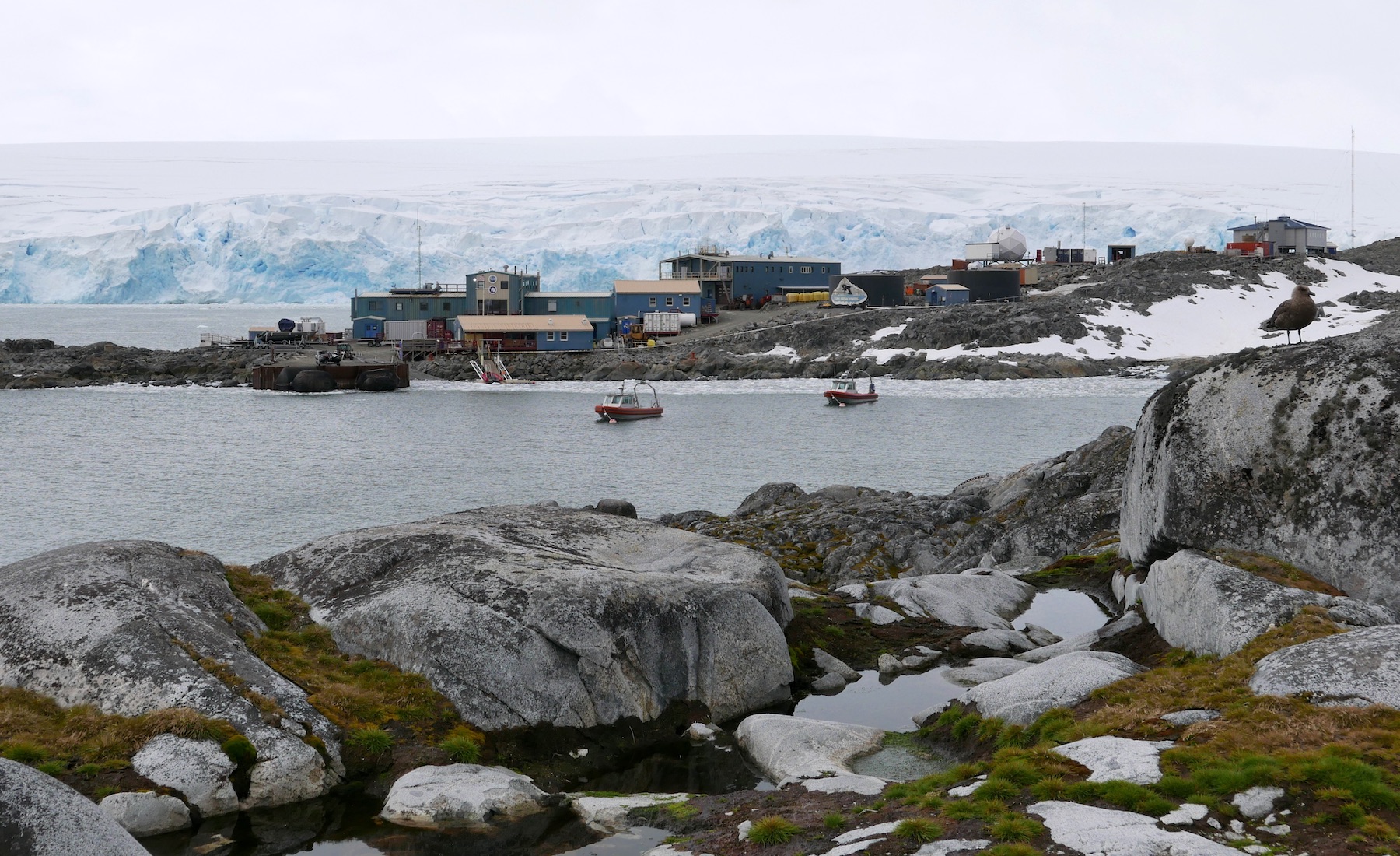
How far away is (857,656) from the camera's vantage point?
19.7 metres

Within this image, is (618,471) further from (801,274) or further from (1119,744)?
(801,274)

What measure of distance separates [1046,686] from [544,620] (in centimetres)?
691

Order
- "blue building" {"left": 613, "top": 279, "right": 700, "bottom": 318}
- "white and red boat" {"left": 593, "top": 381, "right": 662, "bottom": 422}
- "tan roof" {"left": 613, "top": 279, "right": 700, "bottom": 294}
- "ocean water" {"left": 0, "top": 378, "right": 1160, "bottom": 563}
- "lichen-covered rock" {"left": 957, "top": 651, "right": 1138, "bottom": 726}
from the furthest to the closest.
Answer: "tan roof" {"left": 613, "top": 279, "right": 700, "bottom": 294} < "blue building" {"left": 613, "top": 279, "right": 700, "bottom": 318} < "white and red boat" {"left": 593, "top": 381, "right": 662, "bottom": 422} < "ocean water" {"left": 0, "top": 378, "right": 1160, "bottom": 563} < "lichen-covered rock" {"left": 957, "top": 651, "right": 1138, "bottom": 726}

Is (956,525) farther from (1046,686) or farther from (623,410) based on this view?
(623,410)

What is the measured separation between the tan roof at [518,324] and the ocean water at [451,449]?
370 inches

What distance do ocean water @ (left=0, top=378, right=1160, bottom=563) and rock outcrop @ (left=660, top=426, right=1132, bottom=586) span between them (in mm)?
10572

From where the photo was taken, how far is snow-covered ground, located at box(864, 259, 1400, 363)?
98.9m

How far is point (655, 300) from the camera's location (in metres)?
112

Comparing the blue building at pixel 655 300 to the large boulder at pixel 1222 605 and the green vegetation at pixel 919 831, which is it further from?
the green vegetation at pixel 919 831

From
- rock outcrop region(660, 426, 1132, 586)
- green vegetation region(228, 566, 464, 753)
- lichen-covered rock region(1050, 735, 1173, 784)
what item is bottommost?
rock outcrop region(660, 426, 1132, 586)

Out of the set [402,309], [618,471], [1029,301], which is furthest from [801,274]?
[618,471]

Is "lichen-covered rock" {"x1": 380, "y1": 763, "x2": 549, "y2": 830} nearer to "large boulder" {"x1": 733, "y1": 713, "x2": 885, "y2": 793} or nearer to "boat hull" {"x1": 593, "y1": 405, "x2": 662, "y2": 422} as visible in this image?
"large boulder" {"x1": 733, "y1": 713, "x2": 885, "y2": 793}

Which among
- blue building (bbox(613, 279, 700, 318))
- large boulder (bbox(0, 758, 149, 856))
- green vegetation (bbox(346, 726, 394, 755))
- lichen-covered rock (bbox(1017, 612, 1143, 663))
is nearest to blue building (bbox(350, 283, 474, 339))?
blue building (bbox(613, 279, 700, 318))

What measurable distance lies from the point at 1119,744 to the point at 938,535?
1980 centimetres
